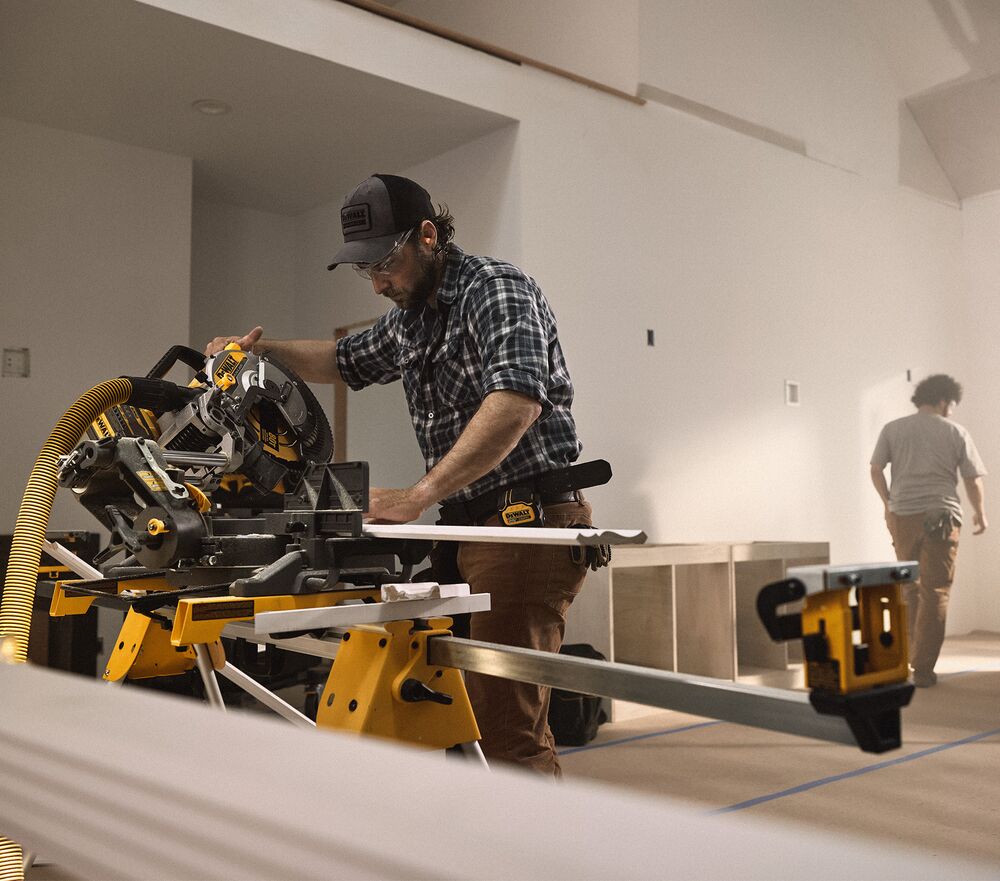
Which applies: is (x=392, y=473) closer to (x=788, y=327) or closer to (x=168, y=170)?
(x=168, y=170)

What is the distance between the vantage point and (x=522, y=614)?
1747 mm

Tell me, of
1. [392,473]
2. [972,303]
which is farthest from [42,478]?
[972,303]

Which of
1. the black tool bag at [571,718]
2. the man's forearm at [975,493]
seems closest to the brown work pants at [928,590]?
the man's forearm at [975,493]

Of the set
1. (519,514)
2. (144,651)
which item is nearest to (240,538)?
(144,651)

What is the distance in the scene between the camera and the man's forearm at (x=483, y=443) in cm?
160

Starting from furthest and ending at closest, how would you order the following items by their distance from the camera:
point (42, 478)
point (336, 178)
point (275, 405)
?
point (336, 178) < point (275, 405) < point (42, 478)

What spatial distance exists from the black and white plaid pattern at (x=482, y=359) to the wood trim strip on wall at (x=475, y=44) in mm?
2143

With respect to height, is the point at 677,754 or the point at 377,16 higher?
the point at 377,16

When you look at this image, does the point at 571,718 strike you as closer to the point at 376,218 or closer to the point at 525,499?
the point at 525,499

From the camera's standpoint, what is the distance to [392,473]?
15.8 ft

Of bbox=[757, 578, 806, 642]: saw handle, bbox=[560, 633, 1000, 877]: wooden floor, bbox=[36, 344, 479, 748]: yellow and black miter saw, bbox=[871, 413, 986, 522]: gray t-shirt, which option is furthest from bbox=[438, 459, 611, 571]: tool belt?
bbox=[871, 413, 986, 522]: gray t-shirt

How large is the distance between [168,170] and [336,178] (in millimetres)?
781

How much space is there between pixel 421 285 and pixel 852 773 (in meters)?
2.06

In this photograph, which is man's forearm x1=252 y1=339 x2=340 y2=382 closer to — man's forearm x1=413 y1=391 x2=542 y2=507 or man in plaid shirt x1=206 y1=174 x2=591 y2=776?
man in plaid shirt x1=206 y1=174 x2=591 y2=776
